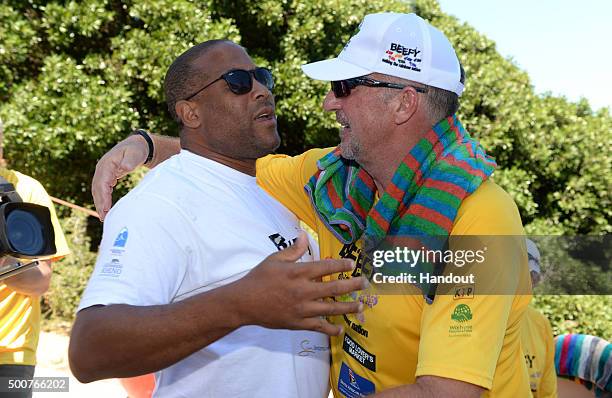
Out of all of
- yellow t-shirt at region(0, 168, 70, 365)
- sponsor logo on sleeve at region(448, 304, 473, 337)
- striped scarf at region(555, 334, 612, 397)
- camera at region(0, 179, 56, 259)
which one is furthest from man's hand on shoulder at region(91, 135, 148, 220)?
striped scarf at region(555, 334, 612, 397)

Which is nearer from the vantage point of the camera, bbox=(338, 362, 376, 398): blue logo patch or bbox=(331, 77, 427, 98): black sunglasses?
bbox=(338, 362, 376, 398): blue logo patch

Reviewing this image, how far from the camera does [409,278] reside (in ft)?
7.23

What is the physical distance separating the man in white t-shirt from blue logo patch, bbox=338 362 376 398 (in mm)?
87

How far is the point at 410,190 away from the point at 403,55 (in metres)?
0.54

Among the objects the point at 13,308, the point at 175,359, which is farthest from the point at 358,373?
the point at 13,308

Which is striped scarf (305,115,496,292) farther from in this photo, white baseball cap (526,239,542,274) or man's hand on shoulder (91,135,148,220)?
white baseball cap (526,239,542,274)

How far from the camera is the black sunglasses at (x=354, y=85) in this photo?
246cm

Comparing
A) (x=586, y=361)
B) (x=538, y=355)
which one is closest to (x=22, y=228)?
(x=538, y=355)

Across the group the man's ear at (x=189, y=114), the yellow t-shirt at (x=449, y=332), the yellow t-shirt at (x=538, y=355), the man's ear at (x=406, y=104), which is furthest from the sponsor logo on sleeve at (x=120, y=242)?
the yellow t-shirt at (x=538, y=355)

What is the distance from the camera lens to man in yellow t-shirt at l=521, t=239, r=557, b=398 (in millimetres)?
3570

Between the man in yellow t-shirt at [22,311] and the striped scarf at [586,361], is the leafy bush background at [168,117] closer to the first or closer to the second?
the striped scarf at [586,361]

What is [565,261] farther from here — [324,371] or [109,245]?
[109,245]

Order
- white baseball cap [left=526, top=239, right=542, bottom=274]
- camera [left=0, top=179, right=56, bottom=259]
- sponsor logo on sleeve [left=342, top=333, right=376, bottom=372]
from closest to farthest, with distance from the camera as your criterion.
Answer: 1. sponsor logo on sleeve [left=342, top=333, right=376, bottom=372]
2. camera [left=0, top=179, right=56, bottom=259]
3. white baseball cap [left=526, top=239, right=542, bottom=274]

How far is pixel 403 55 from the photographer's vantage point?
243cm
